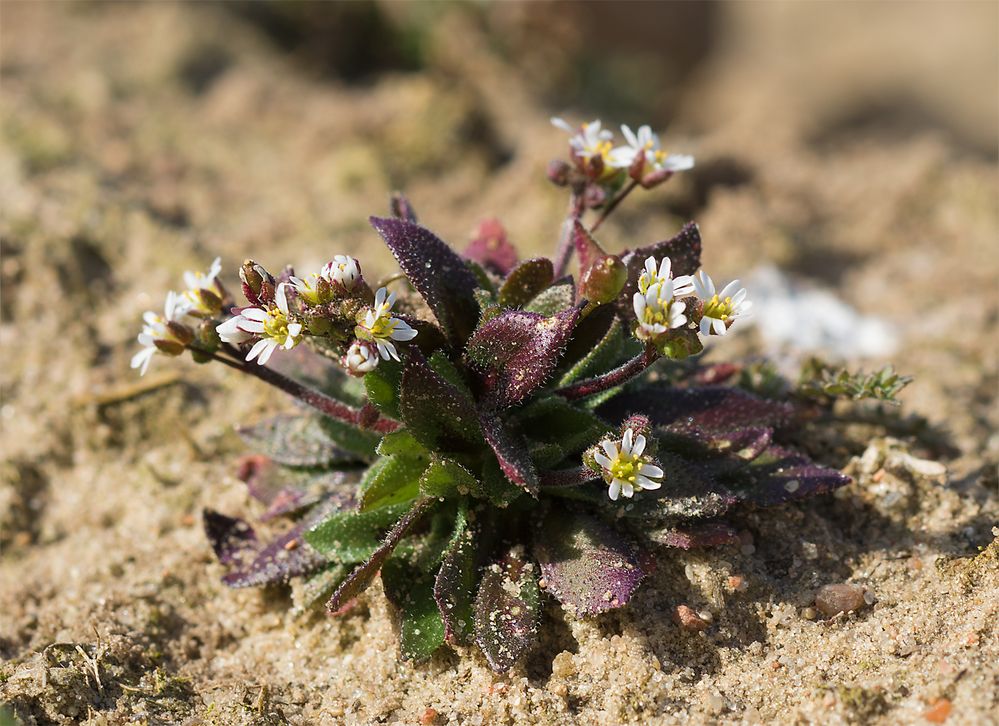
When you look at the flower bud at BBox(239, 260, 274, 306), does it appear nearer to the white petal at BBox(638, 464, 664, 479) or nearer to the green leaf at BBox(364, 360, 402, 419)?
the green leaf at BBox(364, 360, 402, 419)

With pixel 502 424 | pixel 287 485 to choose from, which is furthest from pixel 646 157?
pixel 287 485

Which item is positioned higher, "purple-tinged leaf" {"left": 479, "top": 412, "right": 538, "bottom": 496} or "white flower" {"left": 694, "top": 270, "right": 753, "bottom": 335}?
"white flower" {"left": 694, "top": 270, "right": 753, "bottom": 335}

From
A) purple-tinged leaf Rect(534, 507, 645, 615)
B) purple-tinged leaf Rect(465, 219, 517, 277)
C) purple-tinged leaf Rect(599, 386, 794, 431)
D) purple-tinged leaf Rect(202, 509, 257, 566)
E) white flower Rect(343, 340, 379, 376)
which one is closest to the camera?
white flower Rect(343, 340, 379, 376)

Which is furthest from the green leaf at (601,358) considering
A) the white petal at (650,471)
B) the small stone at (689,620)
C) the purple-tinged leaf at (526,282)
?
the small stone at (689,620)

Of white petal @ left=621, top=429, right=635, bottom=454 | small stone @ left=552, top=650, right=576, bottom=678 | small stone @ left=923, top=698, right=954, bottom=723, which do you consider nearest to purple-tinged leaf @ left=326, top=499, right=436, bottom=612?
small stone @ left=552, top=650, right=576, bottom=678

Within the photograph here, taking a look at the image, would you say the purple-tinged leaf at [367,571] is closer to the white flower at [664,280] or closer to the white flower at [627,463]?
the white flower at [627,463]

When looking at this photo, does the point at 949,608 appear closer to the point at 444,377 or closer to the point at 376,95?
the point at 444,377
